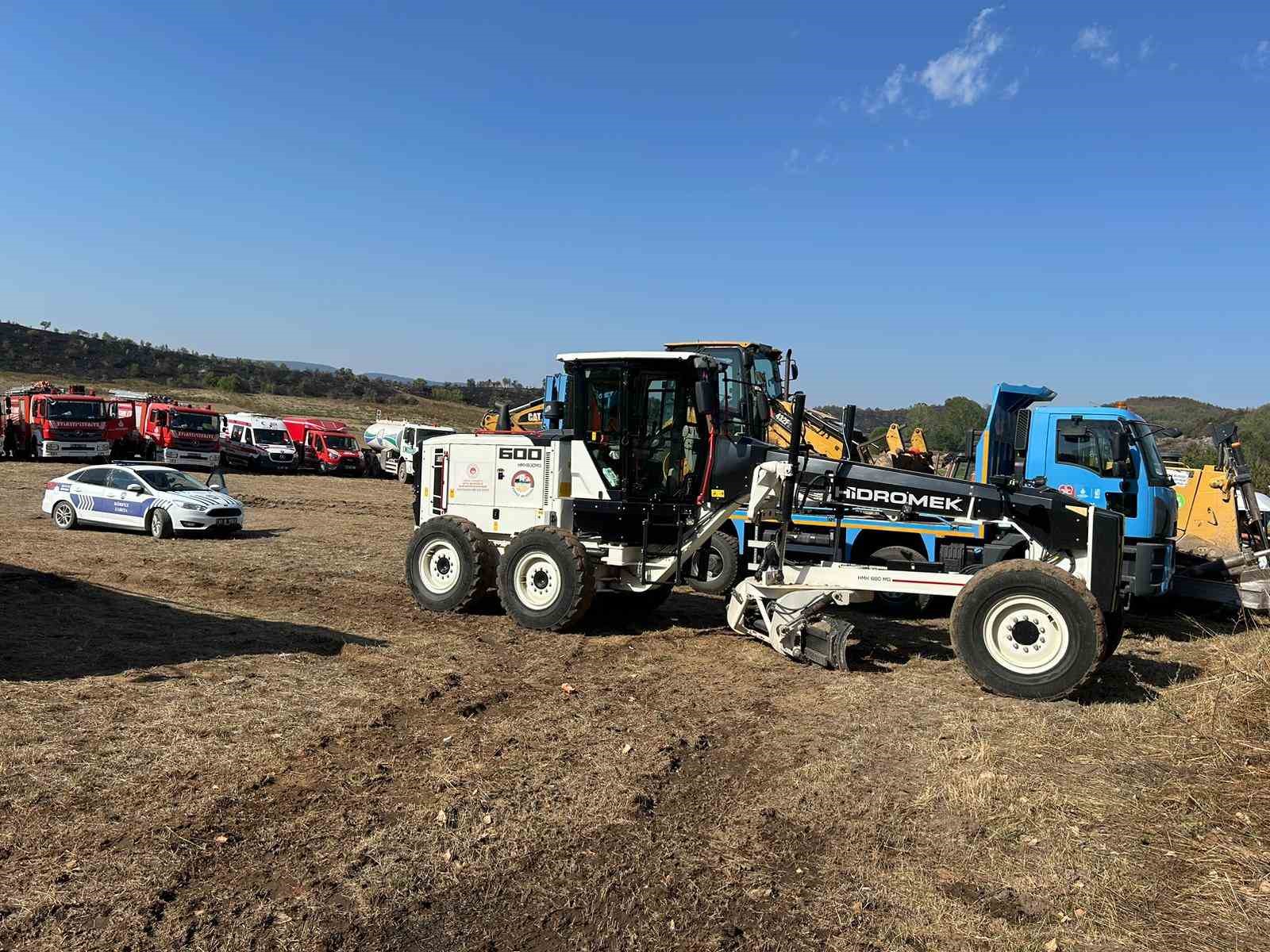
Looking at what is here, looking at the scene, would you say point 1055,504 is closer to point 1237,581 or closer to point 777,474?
point 777,474

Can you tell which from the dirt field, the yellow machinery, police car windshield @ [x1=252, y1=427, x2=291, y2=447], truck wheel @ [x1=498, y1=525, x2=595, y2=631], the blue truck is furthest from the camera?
police car windshield @ [x1=252, y1=427, x2=291, y2=447]

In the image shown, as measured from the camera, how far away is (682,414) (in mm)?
10570

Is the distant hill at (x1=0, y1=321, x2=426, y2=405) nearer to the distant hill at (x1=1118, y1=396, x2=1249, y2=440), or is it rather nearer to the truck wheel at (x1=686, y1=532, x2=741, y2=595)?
the distant hill at (x1=1118, y1=396, x2=1249, y2=440)

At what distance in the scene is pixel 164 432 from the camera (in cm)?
3269

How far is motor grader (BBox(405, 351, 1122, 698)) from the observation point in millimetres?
8125

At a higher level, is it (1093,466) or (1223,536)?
(1093,466)

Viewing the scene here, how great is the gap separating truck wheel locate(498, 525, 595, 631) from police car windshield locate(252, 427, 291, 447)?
2792cm

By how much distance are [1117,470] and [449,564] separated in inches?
321

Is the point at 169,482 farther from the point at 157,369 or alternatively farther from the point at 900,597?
the point at 157,369

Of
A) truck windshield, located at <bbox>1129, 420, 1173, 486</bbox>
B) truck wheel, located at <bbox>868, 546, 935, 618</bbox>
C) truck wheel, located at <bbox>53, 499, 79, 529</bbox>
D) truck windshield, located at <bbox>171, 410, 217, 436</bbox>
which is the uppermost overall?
truck windshield, located at <bbox>1129, 420, 1173, 486</bbox>

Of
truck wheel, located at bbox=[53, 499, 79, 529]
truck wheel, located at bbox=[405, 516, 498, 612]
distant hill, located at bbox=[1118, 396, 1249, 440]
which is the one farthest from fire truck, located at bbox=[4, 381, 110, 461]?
distant hill, located at bbox=[1118, 396, 1249, 440]

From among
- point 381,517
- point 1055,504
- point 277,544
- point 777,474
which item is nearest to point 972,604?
point 1055,504

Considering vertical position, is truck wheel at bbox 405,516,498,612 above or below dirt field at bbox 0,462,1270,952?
above

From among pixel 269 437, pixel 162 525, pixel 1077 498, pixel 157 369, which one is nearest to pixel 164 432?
pixel 269 437
